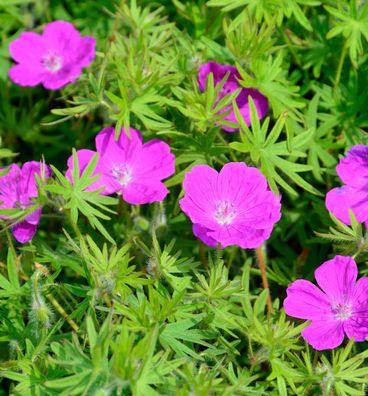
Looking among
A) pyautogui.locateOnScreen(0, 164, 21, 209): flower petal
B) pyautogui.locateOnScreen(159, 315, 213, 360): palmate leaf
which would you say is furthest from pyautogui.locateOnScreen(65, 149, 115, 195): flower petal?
pyautogui.locateOnScreen(159, 315, 213, 360): palmate leaf

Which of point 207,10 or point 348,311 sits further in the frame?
point 207,10

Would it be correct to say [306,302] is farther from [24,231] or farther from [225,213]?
[24,231]

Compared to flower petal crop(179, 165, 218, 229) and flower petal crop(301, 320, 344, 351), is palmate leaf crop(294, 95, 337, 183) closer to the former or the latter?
flower petal crop(179, 165, 218, 229)

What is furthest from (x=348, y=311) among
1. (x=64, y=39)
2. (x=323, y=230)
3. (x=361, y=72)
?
(x=64, y=39)

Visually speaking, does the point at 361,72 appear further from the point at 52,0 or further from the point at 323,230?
the point at 52,0

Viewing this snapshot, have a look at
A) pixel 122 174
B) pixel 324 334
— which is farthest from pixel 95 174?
pixel 324 334

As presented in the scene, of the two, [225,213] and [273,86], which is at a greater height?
[273,86]

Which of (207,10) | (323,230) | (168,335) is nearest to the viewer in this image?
(168,335)

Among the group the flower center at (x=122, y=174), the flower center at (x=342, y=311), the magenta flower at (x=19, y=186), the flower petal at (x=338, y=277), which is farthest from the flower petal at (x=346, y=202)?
the magenta flower at (x=19, y=186)
